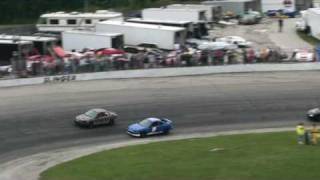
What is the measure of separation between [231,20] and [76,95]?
154ft

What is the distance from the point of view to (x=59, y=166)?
30906 mm

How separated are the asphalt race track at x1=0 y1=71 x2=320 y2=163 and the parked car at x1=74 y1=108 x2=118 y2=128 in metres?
0.38

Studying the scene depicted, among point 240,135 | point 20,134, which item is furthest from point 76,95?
point 240,135

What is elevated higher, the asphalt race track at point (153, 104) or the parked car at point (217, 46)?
the parked car at point (217, 46)

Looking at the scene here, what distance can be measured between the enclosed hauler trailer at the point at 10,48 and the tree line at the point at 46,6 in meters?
30.1

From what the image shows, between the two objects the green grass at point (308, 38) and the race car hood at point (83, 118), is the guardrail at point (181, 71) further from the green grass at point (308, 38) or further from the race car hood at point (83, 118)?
the green grass at point (308, 38)

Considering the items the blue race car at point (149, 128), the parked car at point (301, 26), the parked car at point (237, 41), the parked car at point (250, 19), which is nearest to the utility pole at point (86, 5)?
the parked car at point (250, 19)

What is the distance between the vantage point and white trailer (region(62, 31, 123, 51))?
62.0 meters

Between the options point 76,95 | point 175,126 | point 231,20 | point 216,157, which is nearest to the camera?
point 216,157

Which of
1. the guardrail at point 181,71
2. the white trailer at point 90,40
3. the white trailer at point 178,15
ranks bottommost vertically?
the guardrail at point 181,71

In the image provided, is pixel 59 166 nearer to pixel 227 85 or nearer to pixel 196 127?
pixel 196 127

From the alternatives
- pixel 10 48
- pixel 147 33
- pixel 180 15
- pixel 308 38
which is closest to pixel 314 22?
pixel 308 38

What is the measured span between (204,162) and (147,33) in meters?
35.5

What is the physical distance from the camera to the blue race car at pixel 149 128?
36.3 m
